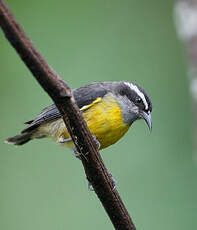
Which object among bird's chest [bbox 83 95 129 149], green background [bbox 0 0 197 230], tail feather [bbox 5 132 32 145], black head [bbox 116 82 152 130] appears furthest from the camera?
green background [bbox 0 0 197 230]

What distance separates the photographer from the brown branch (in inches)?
82.4

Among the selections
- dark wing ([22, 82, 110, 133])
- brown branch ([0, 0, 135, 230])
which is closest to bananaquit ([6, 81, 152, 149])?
dark wing ([22, 82, 110, 133])

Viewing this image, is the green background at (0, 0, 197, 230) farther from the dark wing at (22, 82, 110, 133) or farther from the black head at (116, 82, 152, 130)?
the dark wing at (22, 82, 110, 133)

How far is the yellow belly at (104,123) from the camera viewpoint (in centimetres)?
385

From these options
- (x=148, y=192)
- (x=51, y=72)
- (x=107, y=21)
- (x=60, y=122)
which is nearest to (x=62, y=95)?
(x=51, y=72)

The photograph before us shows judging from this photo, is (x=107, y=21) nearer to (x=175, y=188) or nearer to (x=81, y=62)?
(x=81, y=62)

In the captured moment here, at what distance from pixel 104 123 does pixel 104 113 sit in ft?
0.36

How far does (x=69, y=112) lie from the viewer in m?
2.50

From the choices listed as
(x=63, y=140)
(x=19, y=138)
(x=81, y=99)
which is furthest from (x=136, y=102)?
(x=19, y=138)

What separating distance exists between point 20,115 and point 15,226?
1405 millimetres

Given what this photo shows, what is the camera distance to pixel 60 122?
4.10 m

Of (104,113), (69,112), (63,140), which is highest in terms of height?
(104,113)

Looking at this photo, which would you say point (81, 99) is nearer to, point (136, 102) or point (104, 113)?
point (104, 113)

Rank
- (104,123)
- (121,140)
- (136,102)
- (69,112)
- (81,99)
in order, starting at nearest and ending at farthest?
(69,112) → (104,123) → (81,99) → (136,102) → (121,140)
